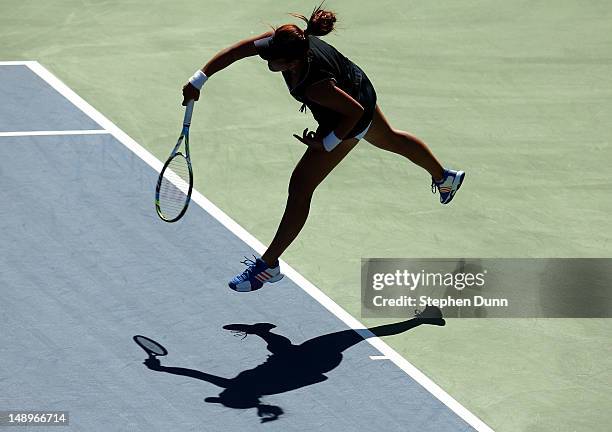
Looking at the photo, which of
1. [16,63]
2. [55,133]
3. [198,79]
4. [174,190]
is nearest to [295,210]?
[198,79]

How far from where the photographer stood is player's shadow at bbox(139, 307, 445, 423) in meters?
8.63

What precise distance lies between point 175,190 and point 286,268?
4.23 feet

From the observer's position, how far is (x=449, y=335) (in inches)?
372

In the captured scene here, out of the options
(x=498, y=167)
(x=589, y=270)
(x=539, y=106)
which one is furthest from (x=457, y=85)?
(x=589, y=270)

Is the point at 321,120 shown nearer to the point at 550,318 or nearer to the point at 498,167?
the point at 550,318

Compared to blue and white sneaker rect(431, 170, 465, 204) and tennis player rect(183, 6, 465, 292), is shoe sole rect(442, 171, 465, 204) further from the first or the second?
tennis player rect(183, 6, 465, 292)

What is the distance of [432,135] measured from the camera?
12.4 meters

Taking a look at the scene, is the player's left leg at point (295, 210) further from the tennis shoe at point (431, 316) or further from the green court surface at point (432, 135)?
the tennis shoe at point (431, 316)

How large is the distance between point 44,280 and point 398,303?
268cm

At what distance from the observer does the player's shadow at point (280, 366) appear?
8633 mm

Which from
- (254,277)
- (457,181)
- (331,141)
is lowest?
(254,277)

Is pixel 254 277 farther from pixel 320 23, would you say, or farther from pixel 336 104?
pixel 320 23

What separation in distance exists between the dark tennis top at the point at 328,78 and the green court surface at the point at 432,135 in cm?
141

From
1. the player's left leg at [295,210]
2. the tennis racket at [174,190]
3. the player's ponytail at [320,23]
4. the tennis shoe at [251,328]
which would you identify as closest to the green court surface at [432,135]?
the tennis racket at [174,190]
